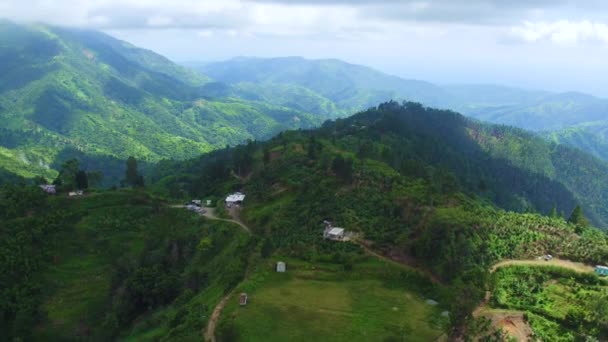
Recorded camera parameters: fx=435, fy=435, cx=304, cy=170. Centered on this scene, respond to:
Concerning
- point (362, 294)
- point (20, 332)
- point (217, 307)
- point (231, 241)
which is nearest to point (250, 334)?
point (217, 307)

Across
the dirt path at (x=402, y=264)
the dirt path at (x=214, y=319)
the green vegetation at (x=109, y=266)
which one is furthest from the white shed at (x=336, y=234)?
the dirt path at (x=214, y=319)

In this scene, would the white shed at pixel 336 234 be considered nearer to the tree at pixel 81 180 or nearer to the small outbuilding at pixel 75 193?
the small outbuilding at pixel 75 193

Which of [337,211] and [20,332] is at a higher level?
[337,211]

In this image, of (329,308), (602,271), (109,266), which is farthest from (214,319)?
(602,271)

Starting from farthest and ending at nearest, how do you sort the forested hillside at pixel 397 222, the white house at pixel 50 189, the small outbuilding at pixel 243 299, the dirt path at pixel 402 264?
1. the white house at pixel 50 189
2. the dirt path at pixel 402 264
3. the forested hillside at pixel 397 222
4. the small outbuilding at pixel 243 299

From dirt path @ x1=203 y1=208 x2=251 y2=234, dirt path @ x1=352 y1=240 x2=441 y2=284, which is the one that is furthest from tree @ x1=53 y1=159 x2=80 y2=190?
dirt path @ x1=352 y1=240 x2=441 y2=284

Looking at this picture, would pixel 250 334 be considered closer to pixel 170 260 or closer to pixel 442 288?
pixel 442 288
